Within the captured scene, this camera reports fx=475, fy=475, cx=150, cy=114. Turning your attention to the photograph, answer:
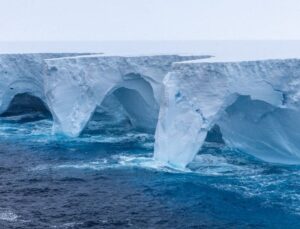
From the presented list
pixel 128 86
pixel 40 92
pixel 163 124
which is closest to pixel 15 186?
pixel 163 124

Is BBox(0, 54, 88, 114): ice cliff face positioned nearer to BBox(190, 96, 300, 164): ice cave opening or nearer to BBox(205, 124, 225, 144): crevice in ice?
BBox(205, 124, 225, 144): crevice in ice

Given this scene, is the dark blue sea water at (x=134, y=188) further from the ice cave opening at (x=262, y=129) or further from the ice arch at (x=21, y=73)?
the ice arch at (x=21, y=73)

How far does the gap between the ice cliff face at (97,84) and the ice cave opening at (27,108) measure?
5586 millimetres

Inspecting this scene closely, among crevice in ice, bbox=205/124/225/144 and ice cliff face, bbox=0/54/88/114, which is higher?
ice cliff face, bbox=0/54/88/114

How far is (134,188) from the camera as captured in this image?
44.8ft

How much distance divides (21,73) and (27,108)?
4119 millimetres

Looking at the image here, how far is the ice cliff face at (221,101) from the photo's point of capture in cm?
1546

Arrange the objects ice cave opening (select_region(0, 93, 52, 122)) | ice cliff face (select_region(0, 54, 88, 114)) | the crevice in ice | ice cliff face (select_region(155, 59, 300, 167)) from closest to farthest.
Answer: ice cliff face (select_region(155, 59, 300, 167)) → the crevice in ice → ice cliff face (select_region(0, 54, 88, 114)) → ice cave opening (select_region(0, 93, 52, 122))

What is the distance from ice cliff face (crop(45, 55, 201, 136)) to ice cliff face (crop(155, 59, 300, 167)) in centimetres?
340

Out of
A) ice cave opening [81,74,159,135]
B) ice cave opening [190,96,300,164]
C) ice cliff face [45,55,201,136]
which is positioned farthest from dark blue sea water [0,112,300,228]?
ice cave opening [81,74,159,135]

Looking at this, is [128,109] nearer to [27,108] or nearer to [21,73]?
[21,73]

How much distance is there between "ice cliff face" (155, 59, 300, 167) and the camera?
15461 mm

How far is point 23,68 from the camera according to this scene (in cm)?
2339

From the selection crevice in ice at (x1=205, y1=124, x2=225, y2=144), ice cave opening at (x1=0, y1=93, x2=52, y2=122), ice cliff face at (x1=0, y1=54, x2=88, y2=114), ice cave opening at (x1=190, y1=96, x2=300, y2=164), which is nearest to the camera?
ice cave opening at (x1=190, y1=96, x2=300, y2=164)
